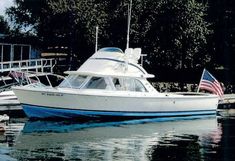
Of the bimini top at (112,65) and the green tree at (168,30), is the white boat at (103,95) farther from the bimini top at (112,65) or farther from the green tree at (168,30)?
the green tree at (168,30)

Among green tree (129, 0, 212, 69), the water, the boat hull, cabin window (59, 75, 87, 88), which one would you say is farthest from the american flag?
green tree (129, 0, 212, 69)

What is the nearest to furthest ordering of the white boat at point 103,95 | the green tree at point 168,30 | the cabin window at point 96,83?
the white boat at point 103,95, the cabin window at point 96,83, the green tree at point 168,30

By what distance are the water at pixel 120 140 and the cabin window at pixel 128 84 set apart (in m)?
1.94

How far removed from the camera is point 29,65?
171ft

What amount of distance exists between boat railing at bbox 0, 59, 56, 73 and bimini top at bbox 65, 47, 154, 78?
48.7ft

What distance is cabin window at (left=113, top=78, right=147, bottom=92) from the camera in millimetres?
32656

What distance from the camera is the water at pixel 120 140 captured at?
70.9ft

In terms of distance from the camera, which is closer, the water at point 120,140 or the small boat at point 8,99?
the water at point 120,140

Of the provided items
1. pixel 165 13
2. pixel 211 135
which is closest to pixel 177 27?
pixel 165 13

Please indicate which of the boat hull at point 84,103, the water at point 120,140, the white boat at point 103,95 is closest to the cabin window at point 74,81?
the white boat at point 103,95

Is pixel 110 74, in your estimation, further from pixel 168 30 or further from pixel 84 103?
pixel 168 30

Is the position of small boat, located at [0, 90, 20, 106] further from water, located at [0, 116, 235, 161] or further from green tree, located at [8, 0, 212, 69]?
green tree, located at [8, 0, 212, 69]

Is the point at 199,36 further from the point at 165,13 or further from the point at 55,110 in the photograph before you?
the point at 55,110

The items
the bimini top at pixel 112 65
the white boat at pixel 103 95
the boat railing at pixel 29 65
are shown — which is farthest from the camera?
the boat railing at pixel 29 65
